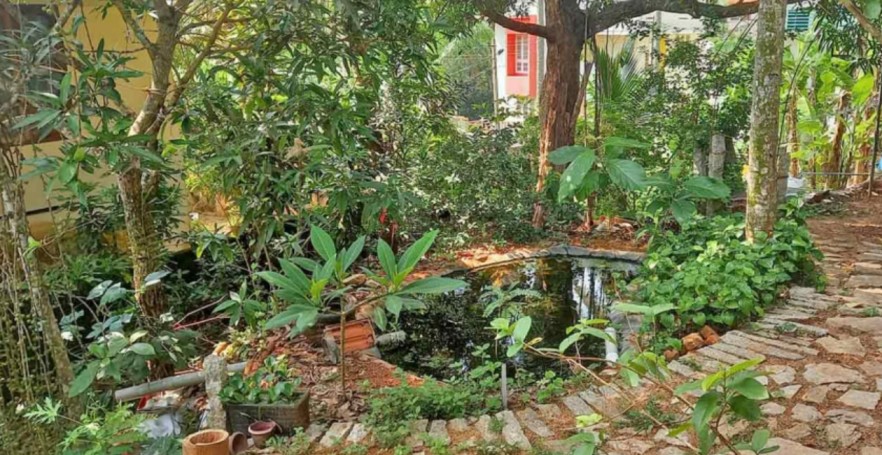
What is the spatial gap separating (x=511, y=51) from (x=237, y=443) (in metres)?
13.8

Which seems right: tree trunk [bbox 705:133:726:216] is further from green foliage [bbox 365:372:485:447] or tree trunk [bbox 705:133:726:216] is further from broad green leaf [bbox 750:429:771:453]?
broad green leaf [bbox 750:429:771:453]

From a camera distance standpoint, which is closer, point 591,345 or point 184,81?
point 184,81

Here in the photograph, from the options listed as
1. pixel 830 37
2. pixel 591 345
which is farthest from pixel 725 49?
pixel 591 345

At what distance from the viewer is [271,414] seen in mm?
2770

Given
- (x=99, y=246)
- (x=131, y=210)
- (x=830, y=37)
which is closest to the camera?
(x=131, y=210)

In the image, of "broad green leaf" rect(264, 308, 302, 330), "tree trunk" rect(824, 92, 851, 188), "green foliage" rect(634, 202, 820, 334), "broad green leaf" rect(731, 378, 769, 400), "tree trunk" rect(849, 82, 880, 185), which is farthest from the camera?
"tree trunk" rect(824, 92, 851, 188)

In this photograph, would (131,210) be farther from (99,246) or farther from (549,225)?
(549,225)

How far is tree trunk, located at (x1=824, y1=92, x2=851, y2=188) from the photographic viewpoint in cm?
757

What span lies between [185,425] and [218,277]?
1.64m

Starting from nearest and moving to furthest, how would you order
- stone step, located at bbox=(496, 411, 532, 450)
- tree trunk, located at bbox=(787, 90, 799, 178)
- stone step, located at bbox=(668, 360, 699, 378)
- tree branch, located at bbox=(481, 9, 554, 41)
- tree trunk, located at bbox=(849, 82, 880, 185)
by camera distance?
stone step, located at bbox=(496, 411, 532, 450) < stone step, located at bbox=(668, 360, 699, 378) < tree branch, located at bbox=(481, 9, 554, 41) < tree trunk, located at bbox=(849, 82, 880, 185) < tree trunk, located at bbox=(787, 90, 799, 178)

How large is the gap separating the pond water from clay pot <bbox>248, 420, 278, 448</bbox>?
124 cm

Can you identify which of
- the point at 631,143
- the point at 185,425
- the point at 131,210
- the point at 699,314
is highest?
the point at 631,143

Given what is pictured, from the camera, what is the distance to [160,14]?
2848 mm

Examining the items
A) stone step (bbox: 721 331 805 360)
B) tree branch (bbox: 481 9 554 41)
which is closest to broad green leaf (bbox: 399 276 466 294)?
stone step (bbox: 721 331 805 360)
